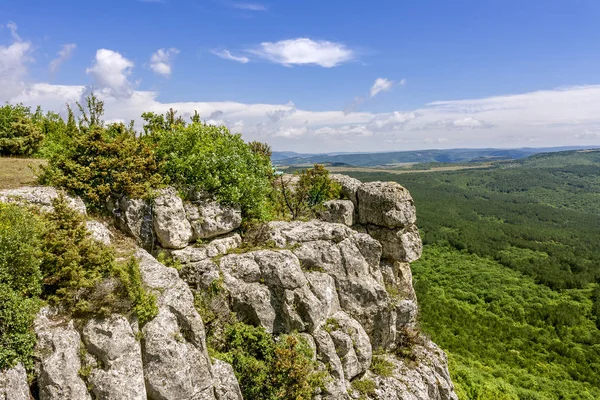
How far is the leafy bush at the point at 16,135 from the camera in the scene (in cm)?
2528

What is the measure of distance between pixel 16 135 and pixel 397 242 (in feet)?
93.2

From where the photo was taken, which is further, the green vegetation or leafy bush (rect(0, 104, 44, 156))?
leafy bush (rect(0, 104, 44, 156))

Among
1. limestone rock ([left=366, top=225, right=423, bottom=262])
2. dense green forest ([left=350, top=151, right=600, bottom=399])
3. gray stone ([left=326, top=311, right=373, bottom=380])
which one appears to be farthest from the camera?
dense green forest ([left=350, top=151, right=600, bottom=399])

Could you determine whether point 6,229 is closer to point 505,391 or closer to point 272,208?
point 272,208

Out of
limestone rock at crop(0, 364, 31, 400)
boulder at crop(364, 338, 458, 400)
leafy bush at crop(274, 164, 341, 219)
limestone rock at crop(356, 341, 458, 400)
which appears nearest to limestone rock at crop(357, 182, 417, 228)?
leafy bush at crop(274, 164, 341, 219)

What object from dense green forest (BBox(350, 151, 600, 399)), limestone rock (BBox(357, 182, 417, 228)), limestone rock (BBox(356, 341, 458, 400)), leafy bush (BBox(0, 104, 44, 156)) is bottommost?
dense green forest (BBox(350, 151, 600, 399))

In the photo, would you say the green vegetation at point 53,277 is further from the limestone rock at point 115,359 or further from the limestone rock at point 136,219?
the limestone rock at point 136,219

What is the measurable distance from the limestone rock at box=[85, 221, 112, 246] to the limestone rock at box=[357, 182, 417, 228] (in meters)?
15.8

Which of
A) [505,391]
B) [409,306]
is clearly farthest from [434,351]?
[505,391]

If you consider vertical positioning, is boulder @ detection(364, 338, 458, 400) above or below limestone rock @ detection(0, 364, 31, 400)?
below

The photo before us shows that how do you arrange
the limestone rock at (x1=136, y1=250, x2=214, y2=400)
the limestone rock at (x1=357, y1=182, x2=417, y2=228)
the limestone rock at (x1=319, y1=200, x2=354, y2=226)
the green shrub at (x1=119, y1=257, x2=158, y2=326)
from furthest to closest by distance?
the limestone rock at (x1=319, y1=200, x2=354, y2=226) < the limestone rock at (x1=357, y1=182, x2=417, y2=228) < the green shrub at (x1=119, y1=257, x2=158, y2=326) < the limestone rock at (x1=136, y1=250, x2=214, y2=400)

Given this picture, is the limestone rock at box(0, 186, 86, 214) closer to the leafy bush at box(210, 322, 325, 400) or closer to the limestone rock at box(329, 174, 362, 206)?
the leafy bush at box(210, 322, 325, 400)

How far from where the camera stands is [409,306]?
21.2 m

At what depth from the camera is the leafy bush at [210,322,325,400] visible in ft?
45.2
